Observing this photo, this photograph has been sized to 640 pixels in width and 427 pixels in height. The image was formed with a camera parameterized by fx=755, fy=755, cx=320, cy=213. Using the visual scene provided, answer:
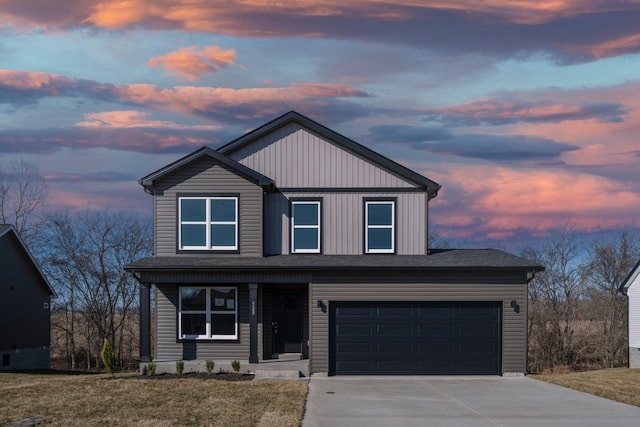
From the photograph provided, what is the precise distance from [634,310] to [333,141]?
17.3 meters

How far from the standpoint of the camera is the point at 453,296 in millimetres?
24125

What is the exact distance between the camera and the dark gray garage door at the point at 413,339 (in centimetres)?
2411

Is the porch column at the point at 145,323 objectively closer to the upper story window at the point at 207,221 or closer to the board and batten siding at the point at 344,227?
the upper story window at the point at 207,221

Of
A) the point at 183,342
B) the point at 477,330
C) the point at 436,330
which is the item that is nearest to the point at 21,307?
the point at 183,342

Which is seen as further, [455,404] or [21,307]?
[21,307]

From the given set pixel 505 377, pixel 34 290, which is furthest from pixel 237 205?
pixel 34 290

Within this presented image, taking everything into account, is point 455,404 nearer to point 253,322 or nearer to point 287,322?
point 253,322

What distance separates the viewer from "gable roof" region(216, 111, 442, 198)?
25844 mm

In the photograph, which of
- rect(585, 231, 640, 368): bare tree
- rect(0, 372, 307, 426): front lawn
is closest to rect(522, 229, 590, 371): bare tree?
rect(585, 231, 640, 368): bare tree

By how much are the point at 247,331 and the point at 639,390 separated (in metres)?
12.0

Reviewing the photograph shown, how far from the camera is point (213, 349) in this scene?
981 inches

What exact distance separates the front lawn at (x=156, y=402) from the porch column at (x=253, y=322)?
2143 mm

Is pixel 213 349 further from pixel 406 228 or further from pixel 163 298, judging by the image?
pixel 406 228

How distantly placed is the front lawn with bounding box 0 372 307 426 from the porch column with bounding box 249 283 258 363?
2143 millimetres
